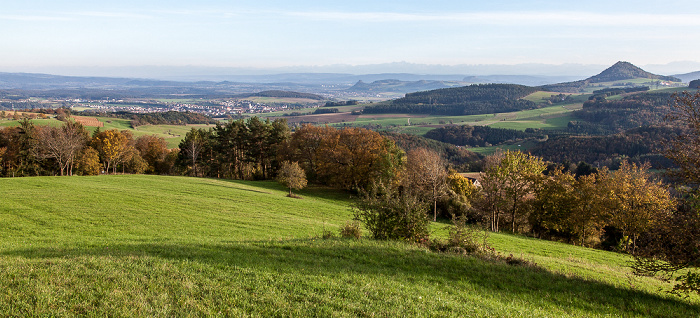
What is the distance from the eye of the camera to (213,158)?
68750 millimetres

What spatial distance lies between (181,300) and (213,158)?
A: 65420 mm

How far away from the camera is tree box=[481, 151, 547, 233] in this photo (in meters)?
40.3

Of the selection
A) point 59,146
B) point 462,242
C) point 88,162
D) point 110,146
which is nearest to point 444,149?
point 110,146

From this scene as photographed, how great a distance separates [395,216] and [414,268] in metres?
4.48

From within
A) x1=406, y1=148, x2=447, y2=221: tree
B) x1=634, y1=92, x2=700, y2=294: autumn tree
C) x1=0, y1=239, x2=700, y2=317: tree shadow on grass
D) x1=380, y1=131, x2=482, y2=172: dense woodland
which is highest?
x1=634, y1=92, x2=700, y2=294: autumn tree

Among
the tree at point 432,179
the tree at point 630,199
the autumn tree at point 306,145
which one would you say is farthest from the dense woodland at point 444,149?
the tree at point 630,199

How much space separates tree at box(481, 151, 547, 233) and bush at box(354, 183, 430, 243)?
89.2 ft

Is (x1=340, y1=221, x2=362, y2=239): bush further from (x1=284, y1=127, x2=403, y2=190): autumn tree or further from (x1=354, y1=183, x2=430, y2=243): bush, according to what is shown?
(x1=284, y1=127, x2=403, y2=190): autumn tree

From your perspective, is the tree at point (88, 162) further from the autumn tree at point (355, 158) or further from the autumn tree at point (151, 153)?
the autumn tree at point (355, 158)

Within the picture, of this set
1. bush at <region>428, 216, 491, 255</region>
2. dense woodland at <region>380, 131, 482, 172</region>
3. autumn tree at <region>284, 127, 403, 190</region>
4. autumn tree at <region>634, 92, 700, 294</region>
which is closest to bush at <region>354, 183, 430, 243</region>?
bush at <region>428, 216, 491, 255</region>

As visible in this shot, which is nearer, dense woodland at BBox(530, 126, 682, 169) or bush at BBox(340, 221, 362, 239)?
bush at BBox(340, 221, 362, 239)

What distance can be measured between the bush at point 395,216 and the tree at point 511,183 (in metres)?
27.2

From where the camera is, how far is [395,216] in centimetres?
1619

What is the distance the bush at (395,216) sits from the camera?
15.9 meters
